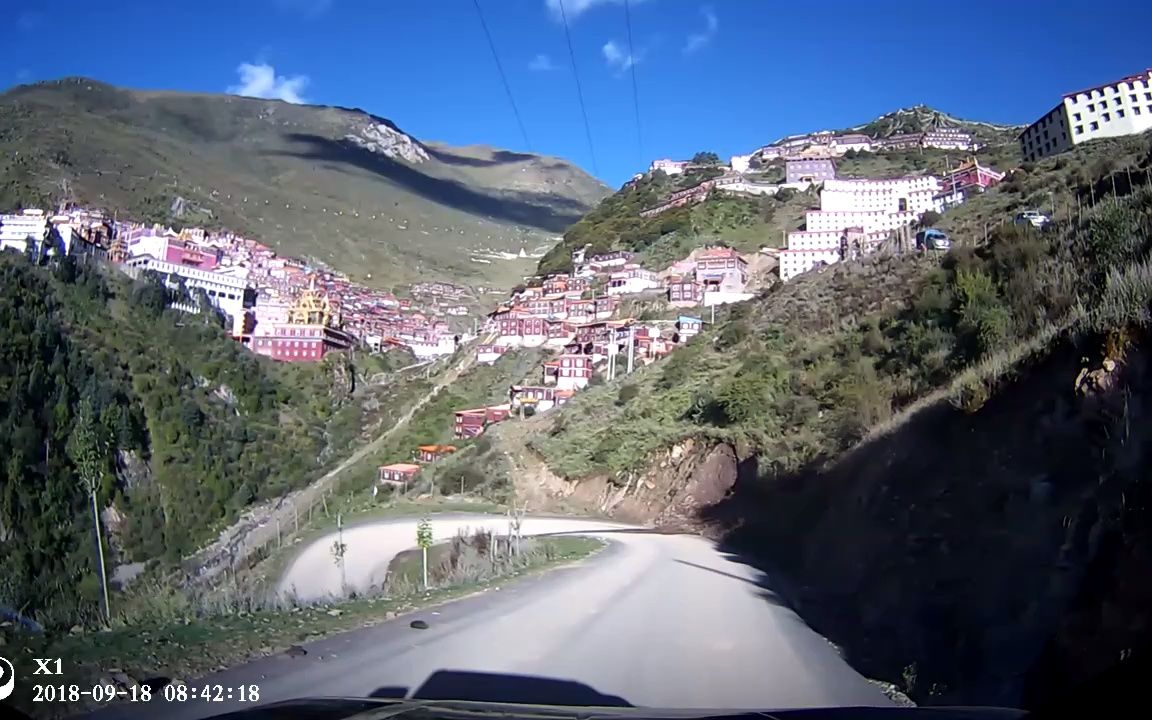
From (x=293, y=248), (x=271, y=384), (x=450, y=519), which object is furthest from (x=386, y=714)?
(x=293, y=248)

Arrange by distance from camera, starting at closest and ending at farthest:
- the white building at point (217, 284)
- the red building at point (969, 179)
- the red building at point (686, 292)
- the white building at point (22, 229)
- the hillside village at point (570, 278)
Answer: the hillside village at point (570, 278)
the red building at point (969, 179)
the red building at point (686, 292)
the white building at point (22, 229)
the white building at point (217, 284)

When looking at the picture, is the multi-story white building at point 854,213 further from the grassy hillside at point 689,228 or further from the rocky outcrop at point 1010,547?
the rocky outcrop at point 1010,547

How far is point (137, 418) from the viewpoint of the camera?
203 ft

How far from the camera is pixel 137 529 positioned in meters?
54.1

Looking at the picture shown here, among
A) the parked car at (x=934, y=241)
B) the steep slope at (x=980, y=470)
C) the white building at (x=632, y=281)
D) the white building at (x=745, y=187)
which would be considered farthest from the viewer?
the white building at (x=745, y=187)

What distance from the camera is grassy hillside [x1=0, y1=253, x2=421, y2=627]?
46.6 m

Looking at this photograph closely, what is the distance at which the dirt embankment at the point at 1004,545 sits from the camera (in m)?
5.11

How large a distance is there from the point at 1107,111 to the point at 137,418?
274ft

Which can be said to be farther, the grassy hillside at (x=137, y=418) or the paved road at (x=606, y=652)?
the grassy hillside at (x=137, y=418)

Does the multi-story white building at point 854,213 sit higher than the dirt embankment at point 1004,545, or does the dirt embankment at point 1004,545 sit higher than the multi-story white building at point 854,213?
the multi-story white building at point 854,213

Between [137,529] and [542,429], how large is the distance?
3120 cm

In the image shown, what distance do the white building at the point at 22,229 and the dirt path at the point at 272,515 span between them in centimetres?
4166

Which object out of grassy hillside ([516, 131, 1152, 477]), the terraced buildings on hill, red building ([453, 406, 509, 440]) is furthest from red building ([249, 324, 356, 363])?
grassy hillside ([516, 131, 1152, 477])

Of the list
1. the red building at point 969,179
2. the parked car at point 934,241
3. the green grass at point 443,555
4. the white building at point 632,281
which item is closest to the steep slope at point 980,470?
the green grass at point 443,555
